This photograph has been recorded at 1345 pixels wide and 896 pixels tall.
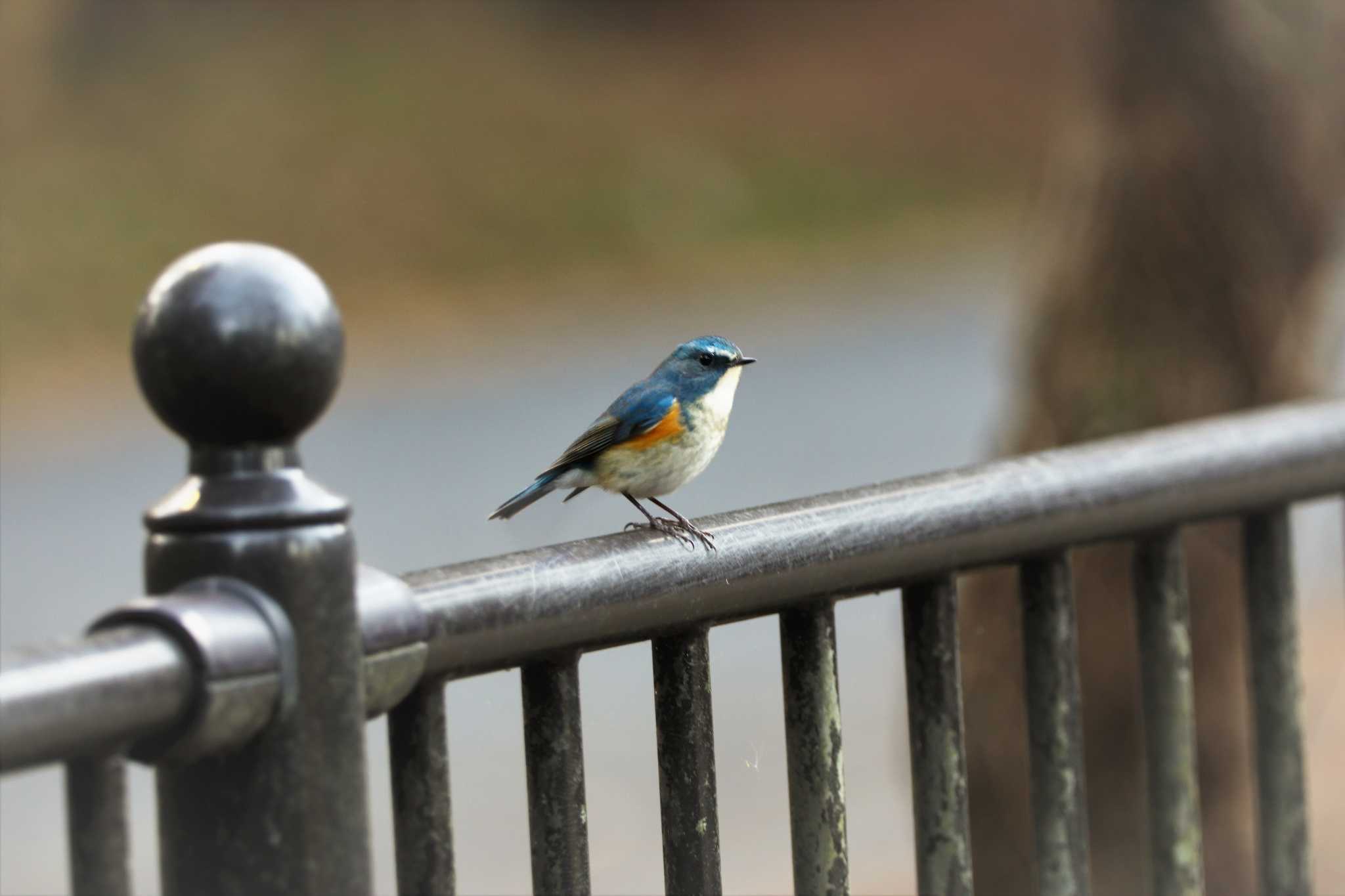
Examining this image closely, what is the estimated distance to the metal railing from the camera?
1261 millimetres

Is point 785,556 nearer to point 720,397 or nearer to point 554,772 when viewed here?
point 554,772

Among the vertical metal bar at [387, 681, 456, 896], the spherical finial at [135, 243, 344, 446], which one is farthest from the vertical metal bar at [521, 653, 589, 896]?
the spherical finial at [135, 243, 344, 446]

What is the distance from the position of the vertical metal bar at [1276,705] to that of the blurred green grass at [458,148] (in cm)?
1830

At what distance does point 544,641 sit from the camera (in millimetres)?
1571

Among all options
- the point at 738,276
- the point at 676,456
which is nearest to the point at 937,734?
the point at 676,456

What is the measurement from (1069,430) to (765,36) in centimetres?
3046

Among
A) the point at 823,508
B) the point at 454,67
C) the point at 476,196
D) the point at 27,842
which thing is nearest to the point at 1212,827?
the point at 823,508

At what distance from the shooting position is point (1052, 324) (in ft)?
18.0

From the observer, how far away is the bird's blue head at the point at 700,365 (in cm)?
300

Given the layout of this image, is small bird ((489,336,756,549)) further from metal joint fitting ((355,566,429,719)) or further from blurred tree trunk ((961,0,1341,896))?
blurred tree trunk ((961,0,1341,896))

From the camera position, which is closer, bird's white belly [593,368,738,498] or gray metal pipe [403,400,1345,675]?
gray metal pipe [403,400,1345,675]

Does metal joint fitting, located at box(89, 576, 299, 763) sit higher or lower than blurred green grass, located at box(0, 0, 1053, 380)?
lower

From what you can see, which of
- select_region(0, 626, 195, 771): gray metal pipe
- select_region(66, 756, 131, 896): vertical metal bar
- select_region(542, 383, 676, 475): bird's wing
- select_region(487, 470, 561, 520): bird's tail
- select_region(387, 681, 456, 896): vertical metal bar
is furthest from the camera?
select_region(542, 383, 676, 475): bird's wing

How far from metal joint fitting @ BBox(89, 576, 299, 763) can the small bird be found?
1640 mm
